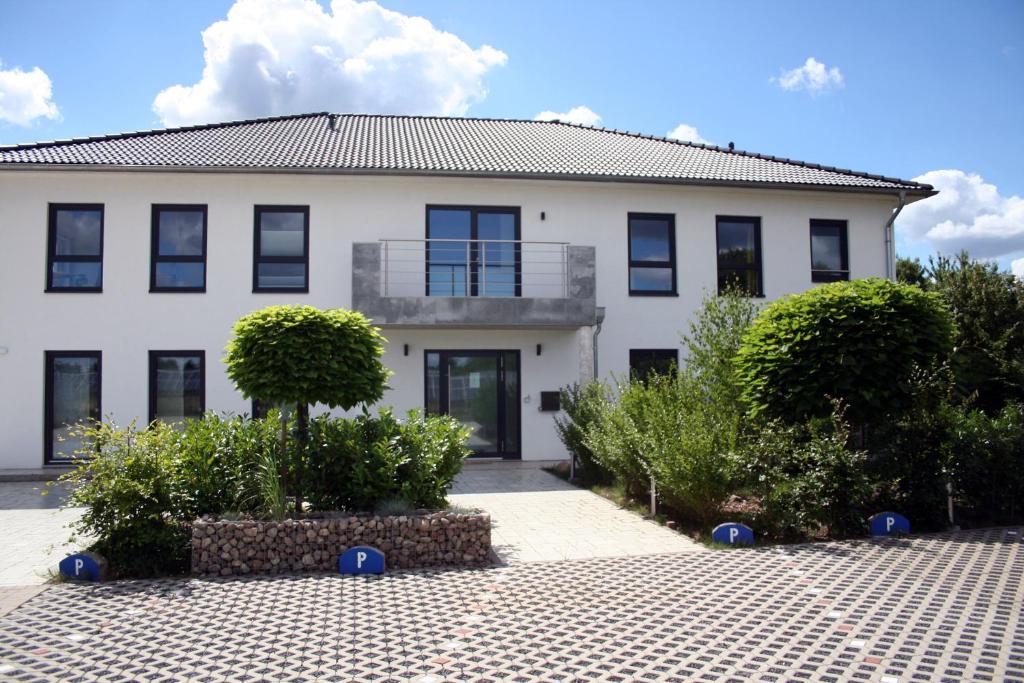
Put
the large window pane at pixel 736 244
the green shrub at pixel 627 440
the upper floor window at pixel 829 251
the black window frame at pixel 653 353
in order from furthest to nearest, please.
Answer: the upper floor window at pixel 829 251, the large window pane at pixel 736 244, the black window frame at pixel 653 353, the green shrub at pixel 627 440

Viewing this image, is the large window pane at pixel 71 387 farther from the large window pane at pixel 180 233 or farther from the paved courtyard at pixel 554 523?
the paved courtyard at pixel 554 523

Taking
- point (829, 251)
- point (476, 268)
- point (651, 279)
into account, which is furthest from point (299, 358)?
point (829, 251)

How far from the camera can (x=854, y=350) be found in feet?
26.2

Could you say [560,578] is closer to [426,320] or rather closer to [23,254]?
[426,320]

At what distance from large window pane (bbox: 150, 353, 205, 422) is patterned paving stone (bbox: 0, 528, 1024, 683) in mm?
7499

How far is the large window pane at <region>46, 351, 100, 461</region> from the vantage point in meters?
12.7

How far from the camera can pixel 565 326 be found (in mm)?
13156

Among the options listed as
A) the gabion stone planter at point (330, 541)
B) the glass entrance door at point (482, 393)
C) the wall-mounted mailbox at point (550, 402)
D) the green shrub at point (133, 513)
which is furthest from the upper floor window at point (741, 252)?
the green shrub at point (133, 513)

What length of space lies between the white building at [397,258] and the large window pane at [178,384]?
1.4 inches

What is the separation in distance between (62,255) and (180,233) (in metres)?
2.10

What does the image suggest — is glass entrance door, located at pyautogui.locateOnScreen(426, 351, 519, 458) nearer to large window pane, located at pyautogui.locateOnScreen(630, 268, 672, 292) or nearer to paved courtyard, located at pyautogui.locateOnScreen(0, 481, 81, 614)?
large window pane, located at pyautogui.locateOnScreen(630, 268, 672, 292)

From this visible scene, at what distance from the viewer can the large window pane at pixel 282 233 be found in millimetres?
13352

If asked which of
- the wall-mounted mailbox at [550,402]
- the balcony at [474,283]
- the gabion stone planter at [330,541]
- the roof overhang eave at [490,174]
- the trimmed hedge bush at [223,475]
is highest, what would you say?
the roof overhang eave at [490,174]

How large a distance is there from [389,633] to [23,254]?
11.9 m
